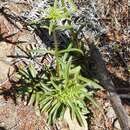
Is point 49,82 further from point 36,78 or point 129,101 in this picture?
point 129,101

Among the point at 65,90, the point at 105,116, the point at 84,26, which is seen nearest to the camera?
the point at 65,90

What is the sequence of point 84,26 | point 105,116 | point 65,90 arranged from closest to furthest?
1. point 65,90
2. point 105,116
3. point 84,26

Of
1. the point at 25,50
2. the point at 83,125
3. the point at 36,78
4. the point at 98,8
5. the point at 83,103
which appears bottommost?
the point at 83,125

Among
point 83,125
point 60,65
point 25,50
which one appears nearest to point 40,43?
point 25,50

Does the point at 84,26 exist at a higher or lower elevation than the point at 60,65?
higher

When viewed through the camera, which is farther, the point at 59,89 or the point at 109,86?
the point at 109,86

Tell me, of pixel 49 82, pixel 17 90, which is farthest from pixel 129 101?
pixel 17 90

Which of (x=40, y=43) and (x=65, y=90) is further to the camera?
(x=40, y=43)
